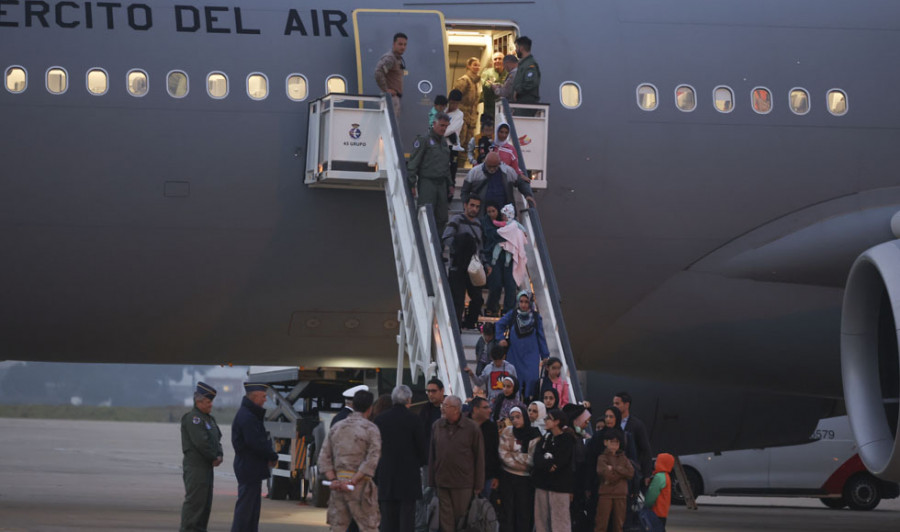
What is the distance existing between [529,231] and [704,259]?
9.13 ft

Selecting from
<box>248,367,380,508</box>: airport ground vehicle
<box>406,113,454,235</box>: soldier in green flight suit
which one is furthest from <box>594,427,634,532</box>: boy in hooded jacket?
<box>248,367,380,508</box>: airport ground vehicle

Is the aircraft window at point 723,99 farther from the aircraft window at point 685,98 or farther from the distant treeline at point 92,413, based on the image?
the distant treeline at point 92,413

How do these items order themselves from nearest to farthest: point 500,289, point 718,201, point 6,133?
point 500,289 < point 6,133 < point 718,201

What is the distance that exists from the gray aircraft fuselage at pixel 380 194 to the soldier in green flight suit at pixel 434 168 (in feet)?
4.09

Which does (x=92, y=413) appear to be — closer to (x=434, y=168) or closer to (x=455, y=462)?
(x=434, y=168)

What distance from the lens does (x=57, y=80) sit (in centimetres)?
1309

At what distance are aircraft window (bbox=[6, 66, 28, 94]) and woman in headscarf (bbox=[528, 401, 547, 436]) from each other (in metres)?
6.04

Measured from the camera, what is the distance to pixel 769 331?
48.3ft

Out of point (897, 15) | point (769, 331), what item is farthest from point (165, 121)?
point (897, 15)

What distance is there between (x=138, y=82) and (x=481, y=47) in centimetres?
440

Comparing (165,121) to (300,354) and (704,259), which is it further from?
(704,259)

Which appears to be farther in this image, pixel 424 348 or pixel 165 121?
pixel 165 121

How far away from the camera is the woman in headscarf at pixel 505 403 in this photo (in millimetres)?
10719

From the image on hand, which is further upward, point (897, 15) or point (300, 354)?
point (897, 15)
